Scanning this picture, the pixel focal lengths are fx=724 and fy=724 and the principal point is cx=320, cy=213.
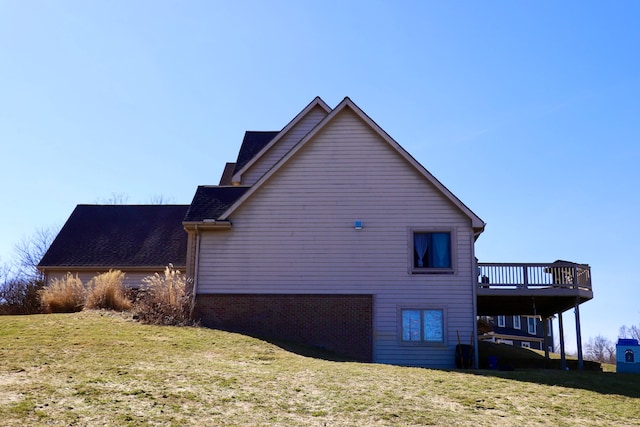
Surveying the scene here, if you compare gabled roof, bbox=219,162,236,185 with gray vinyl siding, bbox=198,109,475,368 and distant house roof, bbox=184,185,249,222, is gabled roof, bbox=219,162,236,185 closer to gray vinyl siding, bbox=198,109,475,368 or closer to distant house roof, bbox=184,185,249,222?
distant house roof, bbox=184,185,249,222

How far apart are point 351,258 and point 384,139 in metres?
4.31

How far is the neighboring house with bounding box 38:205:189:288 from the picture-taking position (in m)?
31.0

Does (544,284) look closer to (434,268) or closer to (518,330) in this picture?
(434,268)

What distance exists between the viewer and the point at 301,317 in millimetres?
24109

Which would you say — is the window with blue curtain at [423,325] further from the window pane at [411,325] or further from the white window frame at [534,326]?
the white window frame at [534,326]

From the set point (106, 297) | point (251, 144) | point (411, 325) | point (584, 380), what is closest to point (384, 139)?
point (411, 325)

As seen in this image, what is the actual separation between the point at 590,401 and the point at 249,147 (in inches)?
796

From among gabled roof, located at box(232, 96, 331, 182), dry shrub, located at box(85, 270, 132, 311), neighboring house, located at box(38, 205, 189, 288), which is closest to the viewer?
dry shrub, located at box(85, 270, 132, 311)

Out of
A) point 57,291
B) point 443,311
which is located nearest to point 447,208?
point 443,311

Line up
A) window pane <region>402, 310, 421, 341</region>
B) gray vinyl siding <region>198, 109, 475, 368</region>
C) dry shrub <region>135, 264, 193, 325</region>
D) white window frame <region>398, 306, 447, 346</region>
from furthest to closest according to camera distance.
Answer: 1. gray vinyl siding <region>198, 109, 475, 368</region>
2. window pane <region>402, 310, 421, 341</region>
3. white window frame <region>398, 306, 447, 346</region>
4. dry shrub <region>135, 264, 193, 325</region>

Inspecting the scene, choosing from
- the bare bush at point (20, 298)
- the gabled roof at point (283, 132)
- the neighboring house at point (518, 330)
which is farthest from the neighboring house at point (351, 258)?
the neighboring house at point (518, 330)

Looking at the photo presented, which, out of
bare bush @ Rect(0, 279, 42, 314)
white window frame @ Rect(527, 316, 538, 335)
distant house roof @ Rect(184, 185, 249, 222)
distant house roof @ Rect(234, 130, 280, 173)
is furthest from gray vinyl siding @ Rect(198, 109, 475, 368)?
white window frame @ Rect(527, 316, 538, 335)

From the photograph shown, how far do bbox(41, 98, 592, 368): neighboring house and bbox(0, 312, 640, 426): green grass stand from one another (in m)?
4.03

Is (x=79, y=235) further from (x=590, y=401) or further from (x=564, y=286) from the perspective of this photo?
(x=590, y=401)
